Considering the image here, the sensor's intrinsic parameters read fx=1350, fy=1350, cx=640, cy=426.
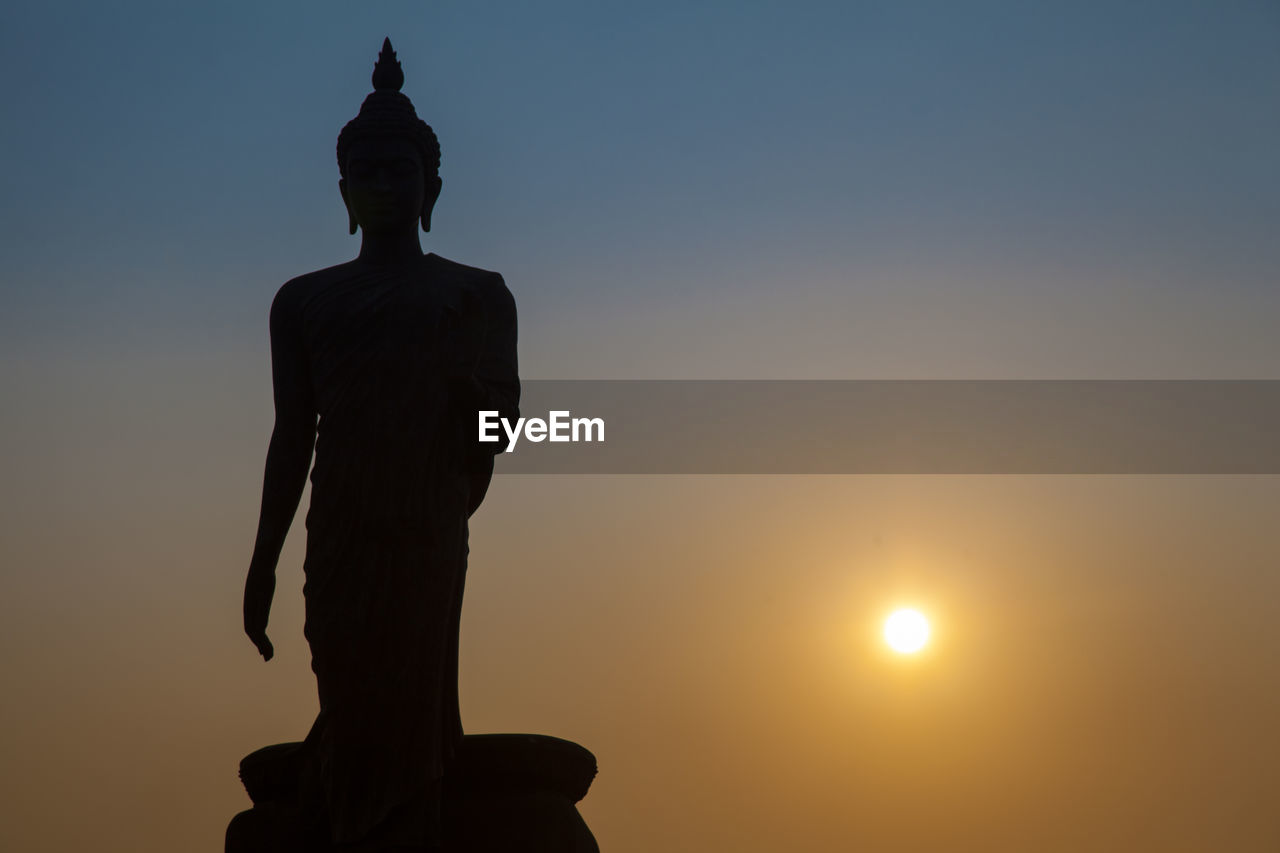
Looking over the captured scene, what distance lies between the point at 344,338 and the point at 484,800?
2658 millimetres

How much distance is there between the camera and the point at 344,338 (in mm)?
7445

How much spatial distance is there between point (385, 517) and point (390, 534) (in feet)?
0.31

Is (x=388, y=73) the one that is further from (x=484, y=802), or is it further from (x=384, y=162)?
(x=484, y=802)

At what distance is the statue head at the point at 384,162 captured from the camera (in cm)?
778

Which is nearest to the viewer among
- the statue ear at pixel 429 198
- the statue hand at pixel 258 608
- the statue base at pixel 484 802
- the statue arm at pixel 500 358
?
the statue base at pixel 484 802

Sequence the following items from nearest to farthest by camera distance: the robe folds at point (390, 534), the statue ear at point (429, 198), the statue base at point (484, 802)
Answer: the robe folds at point (390, 534) < the statue base at point (484, 802) < the statue ear at point (429, 198)

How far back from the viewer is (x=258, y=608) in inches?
303

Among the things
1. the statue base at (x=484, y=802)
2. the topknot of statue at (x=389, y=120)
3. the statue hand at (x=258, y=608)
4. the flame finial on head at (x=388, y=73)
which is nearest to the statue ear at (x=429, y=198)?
the topknot of statue at (x=389, y=120)

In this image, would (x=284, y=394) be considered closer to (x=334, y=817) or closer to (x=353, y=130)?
(x=353, y=130)

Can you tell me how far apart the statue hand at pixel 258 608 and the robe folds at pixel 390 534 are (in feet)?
1.82

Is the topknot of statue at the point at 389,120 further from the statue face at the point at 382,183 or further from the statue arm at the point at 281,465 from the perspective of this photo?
the statue arm at the point at 281,465

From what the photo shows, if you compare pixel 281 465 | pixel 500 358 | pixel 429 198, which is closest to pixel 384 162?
pixel 429 198

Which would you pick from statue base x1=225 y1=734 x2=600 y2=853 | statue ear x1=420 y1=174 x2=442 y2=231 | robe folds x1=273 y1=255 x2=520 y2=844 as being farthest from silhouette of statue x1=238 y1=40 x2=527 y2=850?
statue ear x1=420 y1=174 x2=442 y2=231

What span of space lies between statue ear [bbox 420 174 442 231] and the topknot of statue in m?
0.06
